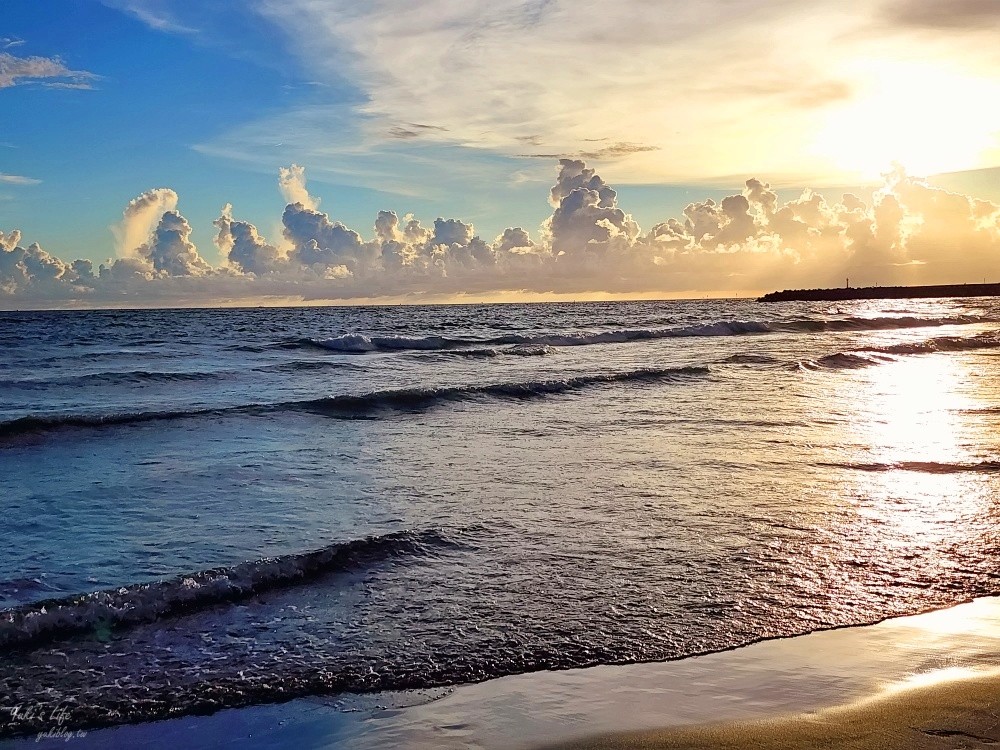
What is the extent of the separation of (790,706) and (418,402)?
56.3ft

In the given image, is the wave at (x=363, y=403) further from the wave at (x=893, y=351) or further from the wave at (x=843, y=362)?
the wave at (x=893, y=351)

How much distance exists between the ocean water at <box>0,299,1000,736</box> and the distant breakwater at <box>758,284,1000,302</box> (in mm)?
154336

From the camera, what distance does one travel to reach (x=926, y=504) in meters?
9.62

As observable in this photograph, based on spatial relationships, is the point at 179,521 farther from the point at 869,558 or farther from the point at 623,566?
the point at 869,558

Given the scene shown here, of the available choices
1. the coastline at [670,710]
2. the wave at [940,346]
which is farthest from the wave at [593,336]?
the coastline at [670,710]

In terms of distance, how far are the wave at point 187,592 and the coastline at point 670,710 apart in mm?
1732

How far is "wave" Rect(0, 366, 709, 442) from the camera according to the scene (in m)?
17.2

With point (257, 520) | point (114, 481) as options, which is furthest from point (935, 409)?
point (114, 481)

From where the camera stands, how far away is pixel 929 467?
11.8 m

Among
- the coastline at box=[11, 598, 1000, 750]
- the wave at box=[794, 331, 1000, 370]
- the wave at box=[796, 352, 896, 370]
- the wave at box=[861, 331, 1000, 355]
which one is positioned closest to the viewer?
the coastline at box=[11, 598, 1000, 750]

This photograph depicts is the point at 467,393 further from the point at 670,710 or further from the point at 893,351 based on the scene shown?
the point at 893,351

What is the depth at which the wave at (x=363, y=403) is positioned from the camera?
17.2m

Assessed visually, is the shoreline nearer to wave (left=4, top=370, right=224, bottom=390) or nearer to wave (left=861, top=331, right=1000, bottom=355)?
wave (left=4, top=370, right=224, bottom=390)

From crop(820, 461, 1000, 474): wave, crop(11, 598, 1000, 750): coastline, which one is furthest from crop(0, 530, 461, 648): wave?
crop(820, 461, 1000, 474): wave
